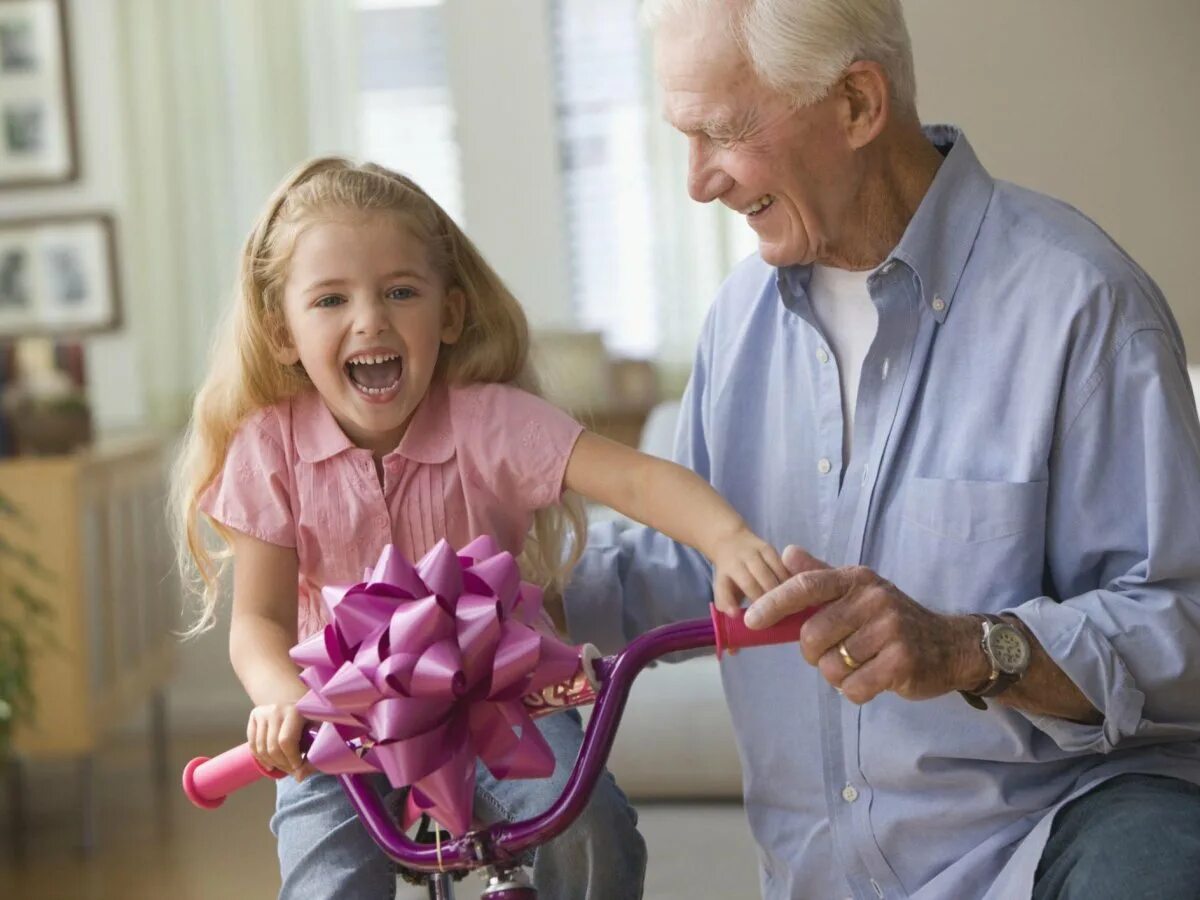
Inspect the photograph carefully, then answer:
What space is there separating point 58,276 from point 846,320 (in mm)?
3963

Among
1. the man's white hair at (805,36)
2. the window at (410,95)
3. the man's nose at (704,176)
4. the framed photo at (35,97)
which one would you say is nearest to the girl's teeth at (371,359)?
the man's nose at (704,176)

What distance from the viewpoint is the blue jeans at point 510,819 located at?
154 cm

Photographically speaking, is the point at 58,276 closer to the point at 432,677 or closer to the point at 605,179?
the point at 605,179

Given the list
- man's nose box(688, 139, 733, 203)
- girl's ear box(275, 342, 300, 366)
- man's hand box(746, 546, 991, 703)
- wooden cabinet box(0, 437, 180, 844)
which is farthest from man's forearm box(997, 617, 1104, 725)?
wooden cabinet box(0, 437, 180, 844)

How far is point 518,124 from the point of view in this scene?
5203mm

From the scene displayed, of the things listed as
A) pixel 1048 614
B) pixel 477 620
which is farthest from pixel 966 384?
pixel 477 620

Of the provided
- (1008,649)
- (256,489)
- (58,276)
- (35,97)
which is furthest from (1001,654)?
(35,97)

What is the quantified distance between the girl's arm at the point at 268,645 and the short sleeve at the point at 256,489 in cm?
→ 2

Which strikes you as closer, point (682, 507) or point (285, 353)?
point (682, 507)

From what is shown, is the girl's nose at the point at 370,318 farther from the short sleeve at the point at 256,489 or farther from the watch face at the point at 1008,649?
the watch face at the point at 1008,649

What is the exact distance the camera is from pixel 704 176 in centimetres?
176

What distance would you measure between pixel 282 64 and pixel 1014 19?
9.97 ft

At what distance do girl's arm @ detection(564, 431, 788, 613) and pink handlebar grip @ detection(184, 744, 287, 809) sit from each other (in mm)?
414

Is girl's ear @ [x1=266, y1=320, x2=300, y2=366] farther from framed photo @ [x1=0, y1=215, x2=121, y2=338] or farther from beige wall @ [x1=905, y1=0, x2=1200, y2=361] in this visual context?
framed photo @ [x1=0, y1=215, x2=121, y2=338]
